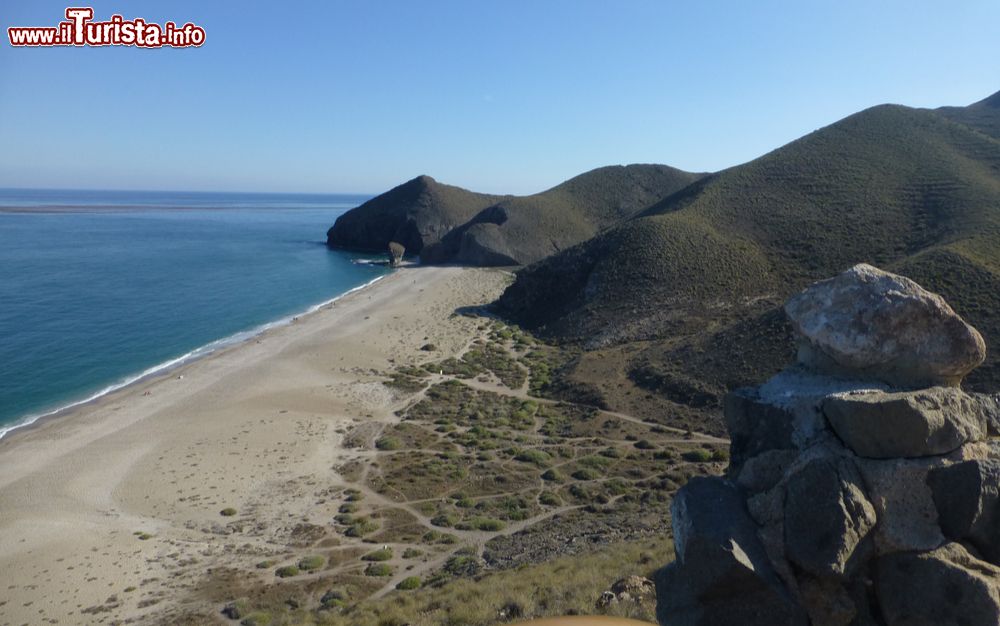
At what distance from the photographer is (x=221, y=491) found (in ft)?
78.8

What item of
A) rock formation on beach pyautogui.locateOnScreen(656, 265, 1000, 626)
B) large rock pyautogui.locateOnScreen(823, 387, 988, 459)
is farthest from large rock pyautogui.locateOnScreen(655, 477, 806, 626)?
large rock pyautogui.locateOnScreen(823, 387, 988, 459)

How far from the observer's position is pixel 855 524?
6891 mm

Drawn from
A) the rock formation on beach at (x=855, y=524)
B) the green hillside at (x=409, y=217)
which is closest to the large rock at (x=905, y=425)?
the rock formation on beach at (x=855, y=524)

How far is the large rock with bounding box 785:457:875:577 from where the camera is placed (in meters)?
6.81

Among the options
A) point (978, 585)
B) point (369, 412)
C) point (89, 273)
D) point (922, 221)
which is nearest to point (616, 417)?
point (369, 412)

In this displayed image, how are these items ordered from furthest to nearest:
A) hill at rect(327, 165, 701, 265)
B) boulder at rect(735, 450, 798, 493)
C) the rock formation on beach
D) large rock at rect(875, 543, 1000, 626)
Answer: hill at rect(327, 165, 701, 265) < boulder at rect(735, 450, 798, 493) < the rock formation on beach < large rock at rect(875, 543, 1000, 626)

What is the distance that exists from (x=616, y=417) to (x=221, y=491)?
1733 cm

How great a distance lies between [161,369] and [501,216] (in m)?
67.7

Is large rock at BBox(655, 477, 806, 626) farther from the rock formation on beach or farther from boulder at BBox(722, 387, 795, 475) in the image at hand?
boulder at BBox(722, 387, 795, 475)

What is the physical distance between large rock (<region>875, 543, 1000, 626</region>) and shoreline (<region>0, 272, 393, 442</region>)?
33914 millimetres

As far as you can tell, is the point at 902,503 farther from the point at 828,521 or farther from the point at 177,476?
the point at 177,476

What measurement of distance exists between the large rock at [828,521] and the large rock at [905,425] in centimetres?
49

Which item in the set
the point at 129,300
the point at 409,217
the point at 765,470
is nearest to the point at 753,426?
the point at 765,470

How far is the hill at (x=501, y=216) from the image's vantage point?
97812 millimetres
